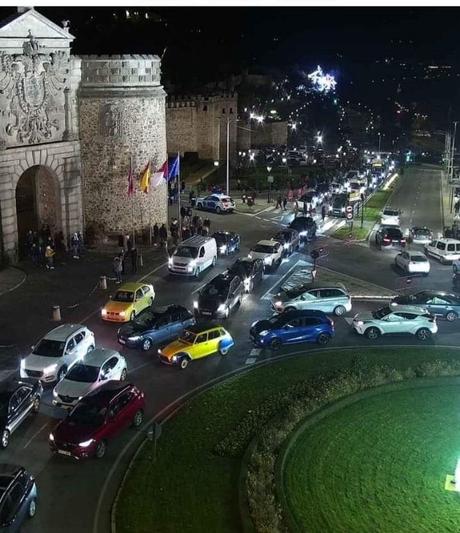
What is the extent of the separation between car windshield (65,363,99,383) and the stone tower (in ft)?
68.7

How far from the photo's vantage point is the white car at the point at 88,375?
68.4 ft

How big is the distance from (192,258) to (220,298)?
6268 millimetres

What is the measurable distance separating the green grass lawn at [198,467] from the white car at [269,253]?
43.3ft

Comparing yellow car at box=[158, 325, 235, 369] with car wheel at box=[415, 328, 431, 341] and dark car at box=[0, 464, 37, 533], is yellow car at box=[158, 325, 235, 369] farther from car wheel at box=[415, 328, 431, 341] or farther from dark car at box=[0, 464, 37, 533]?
dark car at box=[0, 464, 37, 533]

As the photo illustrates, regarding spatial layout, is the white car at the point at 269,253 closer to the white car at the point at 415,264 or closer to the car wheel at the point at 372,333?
the white car at the point at 415,264

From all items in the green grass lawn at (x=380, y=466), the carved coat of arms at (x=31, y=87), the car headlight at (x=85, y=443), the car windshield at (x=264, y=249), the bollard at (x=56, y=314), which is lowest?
the green grass lawn at (x=380, y=466)

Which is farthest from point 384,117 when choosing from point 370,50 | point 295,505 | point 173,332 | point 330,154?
point 295,505

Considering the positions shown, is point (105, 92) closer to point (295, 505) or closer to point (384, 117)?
point (295, 505)

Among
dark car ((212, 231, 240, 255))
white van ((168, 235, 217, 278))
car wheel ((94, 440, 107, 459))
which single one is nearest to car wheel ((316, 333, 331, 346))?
white van ((168, 235, 217, 278))

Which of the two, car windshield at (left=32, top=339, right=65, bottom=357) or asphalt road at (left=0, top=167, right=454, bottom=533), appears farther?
car windshield at (left=32, top=339, right=65, bottom=357)

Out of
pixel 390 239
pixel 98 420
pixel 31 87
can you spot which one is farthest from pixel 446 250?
pixel 98 420

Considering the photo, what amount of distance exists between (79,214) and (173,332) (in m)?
16.4

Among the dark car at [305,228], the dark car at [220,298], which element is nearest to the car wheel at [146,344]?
the dark car at [220,298]

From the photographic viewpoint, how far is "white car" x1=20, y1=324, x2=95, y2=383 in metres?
22.7
